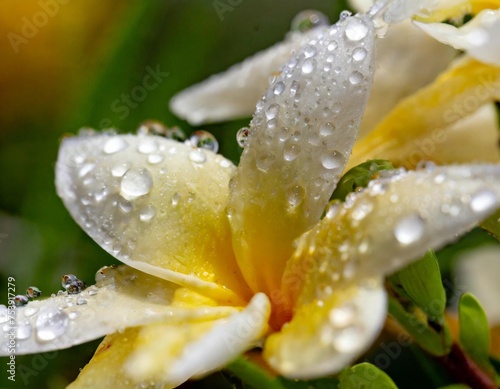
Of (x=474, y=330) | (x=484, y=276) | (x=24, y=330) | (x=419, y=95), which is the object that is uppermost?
(x=24, y=330)

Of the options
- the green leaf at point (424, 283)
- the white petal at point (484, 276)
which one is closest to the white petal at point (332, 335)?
the green leaf at point (424, 283)

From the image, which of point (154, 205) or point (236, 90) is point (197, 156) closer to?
point (154, 205)

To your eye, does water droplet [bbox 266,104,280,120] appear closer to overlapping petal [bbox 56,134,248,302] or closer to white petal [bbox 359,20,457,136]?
overlapping petal [bbox 56,134,248,302]

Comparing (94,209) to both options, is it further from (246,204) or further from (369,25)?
(369,25)

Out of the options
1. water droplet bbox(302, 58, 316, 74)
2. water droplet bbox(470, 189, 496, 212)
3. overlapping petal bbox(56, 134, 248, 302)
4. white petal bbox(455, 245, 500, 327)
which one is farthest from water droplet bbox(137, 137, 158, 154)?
white petal bbox(455, 245, 500, 327)

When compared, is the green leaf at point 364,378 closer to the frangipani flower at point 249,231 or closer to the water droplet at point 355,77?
the frangipani flower at point 249,231

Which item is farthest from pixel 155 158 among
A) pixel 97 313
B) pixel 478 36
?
pixel 478 36
